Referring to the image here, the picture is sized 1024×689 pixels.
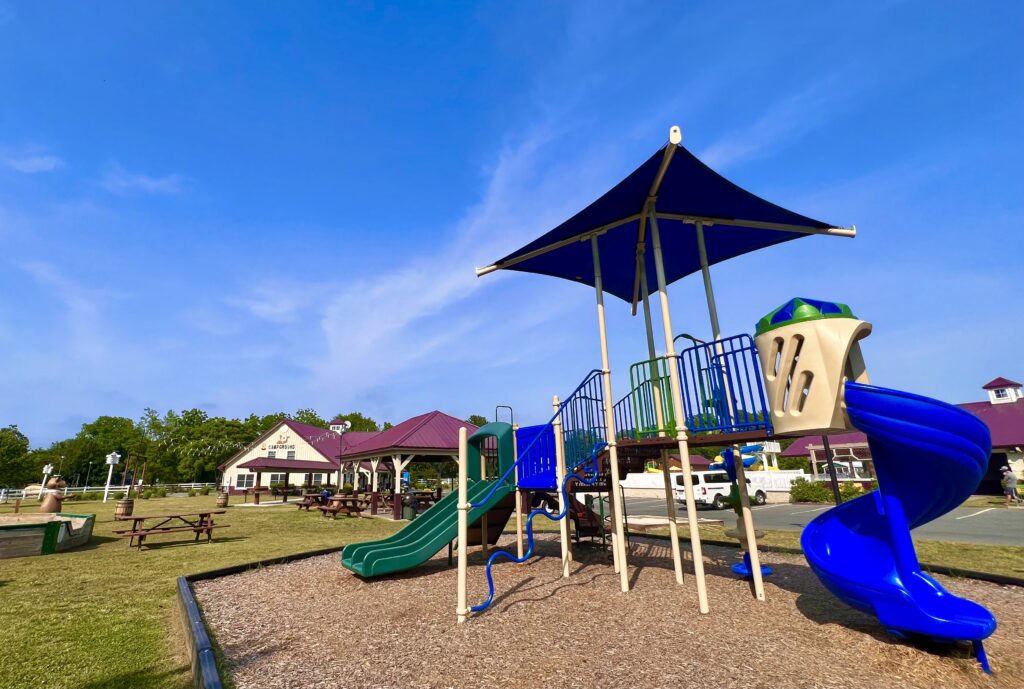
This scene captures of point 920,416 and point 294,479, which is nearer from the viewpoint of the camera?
point 920,416

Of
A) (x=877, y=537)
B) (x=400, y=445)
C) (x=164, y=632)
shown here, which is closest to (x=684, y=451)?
(x=877, y=537)

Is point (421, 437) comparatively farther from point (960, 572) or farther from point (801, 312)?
point (801, 312)

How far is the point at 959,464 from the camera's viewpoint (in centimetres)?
419

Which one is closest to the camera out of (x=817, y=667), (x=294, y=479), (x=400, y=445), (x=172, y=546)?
(x=817, y=667)

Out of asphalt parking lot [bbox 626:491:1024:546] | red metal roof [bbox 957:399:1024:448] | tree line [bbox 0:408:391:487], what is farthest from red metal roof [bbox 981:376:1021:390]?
tree line [bbox 0:408:391:487]

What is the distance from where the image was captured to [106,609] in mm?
6328

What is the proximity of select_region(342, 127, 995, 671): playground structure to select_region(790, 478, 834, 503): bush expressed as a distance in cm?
2033

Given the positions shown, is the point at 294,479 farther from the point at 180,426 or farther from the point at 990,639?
the point at 990,639

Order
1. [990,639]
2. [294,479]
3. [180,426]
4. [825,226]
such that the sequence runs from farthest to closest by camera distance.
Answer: [180,426]
[294,479]
[825,226]
[990,639]

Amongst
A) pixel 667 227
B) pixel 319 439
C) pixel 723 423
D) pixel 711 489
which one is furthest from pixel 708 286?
pixel 319 439

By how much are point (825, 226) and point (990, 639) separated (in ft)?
17.3

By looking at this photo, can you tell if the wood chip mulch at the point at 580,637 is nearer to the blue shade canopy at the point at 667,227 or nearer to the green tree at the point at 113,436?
the blue shade canopy at the point at 667,227

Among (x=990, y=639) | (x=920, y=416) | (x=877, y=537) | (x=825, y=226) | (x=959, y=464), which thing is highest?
(x=825, y=226)

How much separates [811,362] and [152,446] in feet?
275
